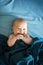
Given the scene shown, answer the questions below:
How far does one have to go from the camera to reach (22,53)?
143cm

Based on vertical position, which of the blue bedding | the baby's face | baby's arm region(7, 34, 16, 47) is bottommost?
the blue bedding

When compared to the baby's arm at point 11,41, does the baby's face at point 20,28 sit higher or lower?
higher

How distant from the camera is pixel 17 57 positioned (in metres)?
1.38

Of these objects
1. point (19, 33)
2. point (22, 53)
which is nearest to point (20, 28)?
point (19, 33)

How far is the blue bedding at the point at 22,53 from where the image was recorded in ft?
4.32

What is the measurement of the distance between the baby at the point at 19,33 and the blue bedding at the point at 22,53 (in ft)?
0.11

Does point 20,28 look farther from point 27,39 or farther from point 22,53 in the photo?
point 22,53

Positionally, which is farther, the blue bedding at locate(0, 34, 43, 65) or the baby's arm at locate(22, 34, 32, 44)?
the baby's arm at locate(22, 34, 32, 44)

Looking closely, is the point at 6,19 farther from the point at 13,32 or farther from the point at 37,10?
the point at 37,10

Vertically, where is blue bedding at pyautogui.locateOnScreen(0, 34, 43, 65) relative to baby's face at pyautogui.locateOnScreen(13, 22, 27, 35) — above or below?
below

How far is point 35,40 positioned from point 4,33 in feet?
0.95

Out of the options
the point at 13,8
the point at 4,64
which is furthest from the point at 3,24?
the point at 4,64

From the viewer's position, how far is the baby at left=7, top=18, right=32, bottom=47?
1.54 m

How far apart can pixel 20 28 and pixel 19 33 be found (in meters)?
0.05
